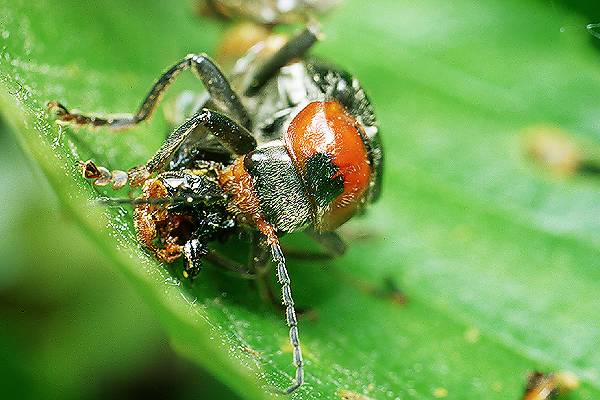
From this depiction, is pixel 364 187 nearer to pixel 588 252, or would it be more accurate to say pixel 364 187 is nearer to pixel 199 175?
pixel 199 175

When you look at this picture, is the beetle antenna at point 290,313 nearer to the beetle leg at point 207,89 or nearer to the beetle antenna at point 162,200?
the beetle antenna at point 162,200

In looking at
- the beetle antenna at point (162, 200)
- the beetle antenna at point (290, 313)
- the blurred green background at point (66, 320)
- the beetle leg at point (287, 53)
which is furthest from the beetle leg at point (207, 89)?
the blurred green background at point (66, 320)

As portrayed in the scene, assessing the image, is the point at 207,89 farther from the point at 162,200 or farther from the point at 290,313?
the point at 290,313

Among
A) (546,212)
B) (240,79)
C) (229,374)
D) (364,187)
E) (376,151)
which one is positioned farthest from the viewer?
(546,212)

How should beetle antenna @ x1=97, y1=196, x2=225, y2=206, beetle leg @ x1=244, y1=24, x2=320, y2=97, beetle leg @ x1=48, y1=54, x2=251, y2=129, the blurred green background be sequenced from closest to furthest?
1. beetle antenna @ x1=97, y1=196, x2=225, y2=206
2. beetle leg @ x1=48, y1=54, x2=251, y2=129
3. beetle leg @ x1=244, y1=24, x2=320, y2=97
4. the blurred green background

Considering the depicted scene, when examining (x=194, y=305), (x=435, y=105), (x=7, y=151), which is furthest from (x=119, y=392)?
A: (x=435, y=105)

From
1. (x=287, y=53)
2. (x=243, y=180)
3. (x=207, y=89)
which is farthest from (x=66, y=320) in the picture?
(x=243, y=180)

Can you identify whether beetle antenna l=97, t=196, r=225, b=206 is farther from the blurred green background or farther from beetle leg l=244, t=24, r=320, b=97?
the blurred green background

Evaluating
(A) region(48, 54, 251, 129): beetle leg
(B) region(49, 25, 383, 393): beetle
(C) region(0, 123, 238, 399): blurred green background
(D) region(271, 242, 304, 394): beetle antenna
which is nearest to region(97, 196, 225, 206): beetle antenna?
(B) region(49, 25, 383, 393): beetle

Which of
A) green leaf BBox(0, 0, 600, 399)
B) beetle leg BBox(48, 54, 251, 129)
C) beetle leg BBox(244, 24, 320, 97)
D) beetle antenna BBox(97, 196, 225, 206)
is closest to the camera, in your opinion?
beetle antenna BBox(97, 196, 225, 206)
